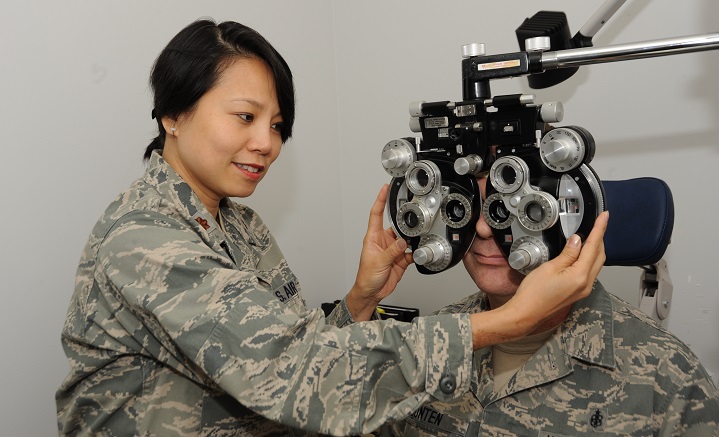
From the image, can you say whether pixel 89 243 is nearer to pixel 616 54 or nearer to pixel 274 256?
pixel 274 256

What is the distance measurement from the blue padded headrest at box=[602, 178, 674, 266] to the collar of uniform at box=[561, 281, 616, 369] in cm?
9

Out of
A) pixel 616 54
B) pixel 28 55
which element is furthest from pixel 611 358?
pixel 28 55

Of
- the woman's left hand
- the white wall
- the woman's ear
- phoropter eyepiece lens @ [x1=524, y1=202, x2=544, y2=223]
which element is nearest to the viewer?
phoropter eyepiece lens @ [x1=524, y1=202, x2=544, y2=223]

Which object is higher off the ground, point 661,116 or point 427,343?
point 661,116

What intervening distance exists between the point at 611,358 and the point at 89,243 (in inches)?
38.4

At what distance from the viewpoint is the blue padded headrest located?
4.19 feet

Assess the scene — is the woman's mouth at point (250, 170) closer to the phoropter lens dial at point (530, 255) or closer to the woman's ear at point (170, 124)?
the woman's ear at point (170, 124)

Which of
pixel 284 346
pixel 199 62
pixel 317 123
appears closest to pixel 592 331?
pixel 284 346

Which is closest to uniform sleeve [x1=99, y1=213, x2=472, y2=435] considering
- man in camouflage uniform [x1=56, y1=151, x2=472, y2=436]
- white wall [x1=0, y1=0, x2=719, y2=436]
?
man in camouflage uniform [x1=56, y1=151, x2=472, y2=436]

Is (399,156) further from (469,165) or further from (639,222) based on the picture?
(639,222)

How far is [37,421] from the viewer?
5.08 ft

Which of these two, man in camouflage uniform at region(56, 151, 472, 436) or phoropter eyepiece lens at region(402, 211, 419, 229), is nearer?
man in camouflage uniform at region(56, 151, 472, 436)

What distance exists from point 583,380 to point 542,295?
39 centimetres

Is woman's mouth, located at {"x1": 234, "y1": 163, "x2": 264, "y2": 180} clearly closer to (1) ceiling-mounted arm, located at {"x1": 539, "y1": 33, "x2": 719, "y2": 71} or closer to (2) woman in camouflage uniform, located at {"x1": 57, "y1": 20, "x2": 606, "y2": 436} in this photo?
(2) woman in camouflage uniform, located at {"x1": 57, "y1": 20, "x2": 606, "y2": 436}
